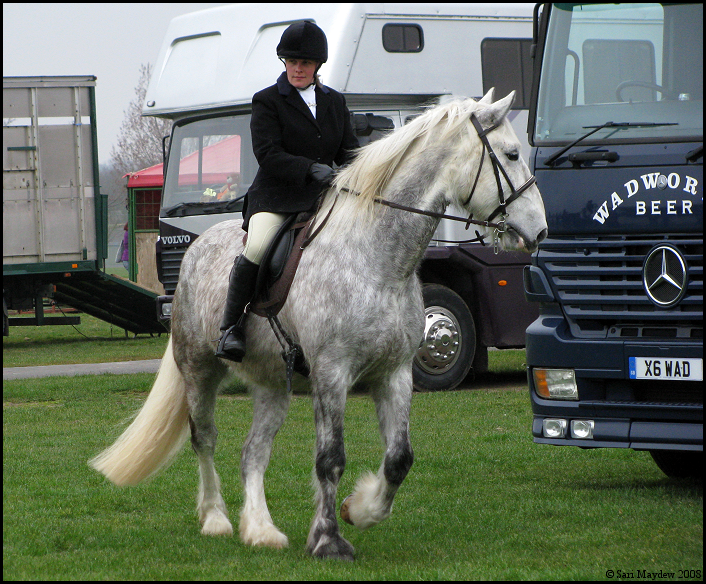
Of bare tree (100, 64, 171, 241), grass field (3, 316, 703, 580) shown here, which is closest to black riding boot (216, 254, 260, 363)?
grass field (3, 316, 703, 580)

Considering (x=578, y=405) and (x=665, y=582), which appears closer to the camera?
(x=665, y=582)

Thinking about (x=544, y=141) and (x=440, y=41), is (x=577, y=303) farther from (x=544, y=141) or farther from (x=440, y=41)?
(x=440, y=41)

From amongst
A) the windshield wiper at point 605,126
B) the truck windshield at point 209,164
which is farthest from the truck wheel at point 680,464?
the truck windshield at point 209,164

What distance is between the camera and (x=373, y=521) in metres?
5.36

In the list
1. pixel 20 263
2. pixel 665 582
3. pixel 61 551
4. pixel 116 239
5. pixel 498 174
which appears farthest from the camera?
pixel 116 239

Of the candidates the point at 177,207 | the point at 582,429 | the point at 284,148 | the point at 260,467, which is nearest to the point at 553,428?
the point at 582,429

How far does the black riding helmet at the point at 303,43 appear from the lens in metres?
5.50

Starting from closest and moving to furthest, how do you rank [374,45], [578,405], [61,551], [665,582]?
[665,582] < [61,551] < [578,405] < [374,45]

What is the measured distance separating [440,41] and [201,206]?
10.7 feet

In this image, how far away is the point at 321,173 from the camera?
5.43 m

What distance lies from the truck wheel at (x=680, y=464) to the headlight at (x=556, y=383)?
113cm

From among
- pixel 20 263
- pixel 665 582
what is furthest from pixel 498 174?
pixel 20 263

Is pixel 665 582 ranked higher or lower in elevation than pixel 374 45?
lower

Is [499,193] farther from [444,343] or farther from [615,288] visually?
[444,343]
